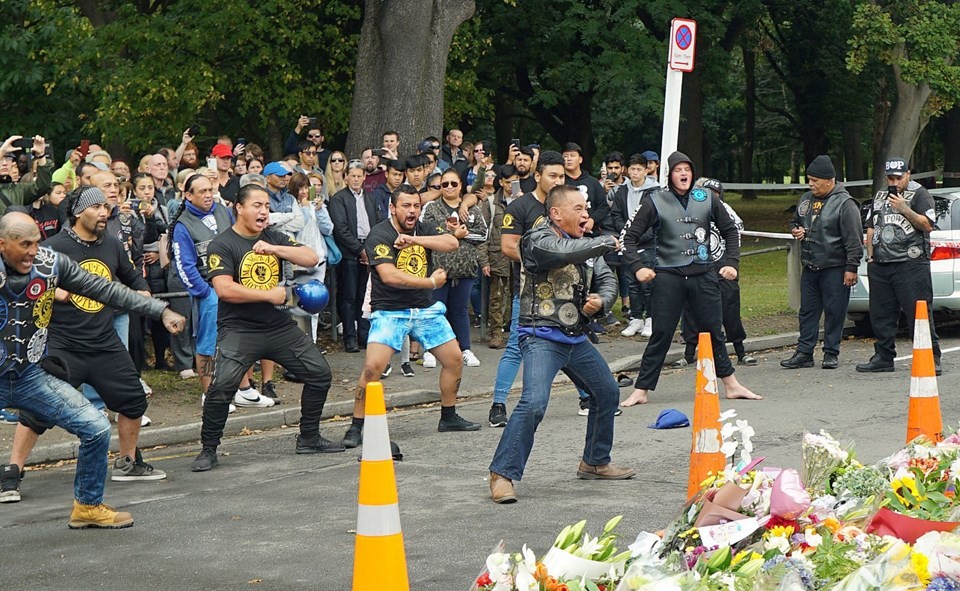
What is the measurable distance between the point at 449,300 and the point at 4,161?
4.48 metres

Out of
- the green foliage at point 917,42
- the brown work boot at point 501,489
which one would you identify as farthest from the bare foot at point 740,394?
the green foliage at point 917,42

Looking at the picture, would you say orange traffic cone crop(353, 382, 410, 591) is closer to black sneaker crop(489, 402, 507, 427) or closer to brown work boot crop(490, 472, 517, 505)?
brown work boot crop(490, 472, 517, 505)

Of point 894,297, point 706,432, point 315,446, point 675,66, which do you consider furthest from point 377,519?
point 675,66

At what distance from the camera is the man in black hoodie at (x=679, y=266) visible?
11.6 metres

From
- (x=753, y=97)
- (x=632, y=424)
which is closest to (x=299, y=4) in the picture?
(x=632, y=424)

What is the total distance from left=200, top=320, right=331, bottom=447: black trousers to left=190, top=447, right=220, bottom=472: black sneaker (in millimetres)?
52

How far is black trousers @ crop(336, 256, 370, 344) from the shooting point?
577 inches

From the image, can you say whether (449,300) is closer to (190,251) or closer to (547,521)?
(190,251)

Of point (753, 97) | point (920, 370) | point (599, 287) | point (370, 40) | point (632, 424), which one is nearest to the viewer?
point (920, 370)

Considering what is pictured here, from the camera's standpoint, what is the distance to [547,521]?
7.54 meters

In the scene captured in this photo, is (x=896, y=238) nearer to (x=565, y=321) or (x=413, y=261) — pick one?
(x=413, y=261)

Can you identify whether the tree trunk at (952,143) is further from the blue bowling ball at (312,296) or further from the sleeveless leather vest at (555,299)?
the sleeveless leather vest at (555,299)

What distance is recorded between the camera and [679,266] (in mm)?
11602

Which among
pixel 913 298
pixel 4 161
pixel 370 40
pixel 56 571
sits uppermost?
pixel 370 40
